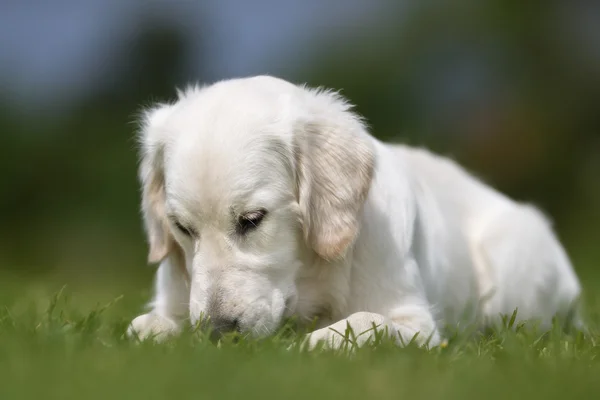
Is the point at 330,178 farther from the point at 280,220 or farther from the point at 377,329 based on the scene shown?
the point at 377,329

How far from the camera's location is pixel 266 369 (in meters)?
3.03

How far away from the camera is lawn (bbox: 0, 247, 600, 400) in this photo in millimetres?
2764

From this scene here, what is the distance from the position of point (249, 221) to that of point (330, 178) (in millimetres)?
520

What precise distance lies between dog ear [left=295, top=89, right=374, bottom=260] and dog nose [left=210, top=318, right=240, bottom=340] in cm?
61

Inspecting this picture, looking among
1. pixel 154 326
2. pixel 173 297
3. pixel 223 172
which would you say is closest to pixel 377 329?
pixel 223 172

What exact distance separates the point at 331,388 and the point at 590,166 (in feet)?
41.4

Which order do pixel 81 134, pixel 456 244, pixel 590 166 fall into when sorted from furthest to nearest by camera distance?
pixel 590 166
pixel 81 134
pixel 456 244

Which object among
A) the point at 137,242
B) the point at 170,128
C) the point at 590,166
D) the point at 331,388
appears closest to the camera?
the point at 331,388

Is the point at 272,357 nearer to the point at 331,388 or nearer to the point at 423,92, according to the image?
the point at 331,388

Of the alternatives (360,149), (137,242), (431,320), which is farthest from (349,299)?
(137,242)

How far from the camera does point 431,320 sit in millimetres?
4453

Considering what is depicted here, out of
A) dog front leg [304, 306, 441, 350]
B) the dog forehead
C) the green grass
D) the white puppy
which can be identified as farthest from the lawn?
the dog forehead

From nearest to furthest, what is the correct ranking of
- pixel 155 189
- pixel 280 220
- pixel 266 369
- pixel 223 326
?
pixel 266 369, pixel 223 326, pixel 280 220, pixel 155 189

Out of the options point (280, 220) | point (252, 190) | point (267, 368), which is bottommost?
point (267, 368)
